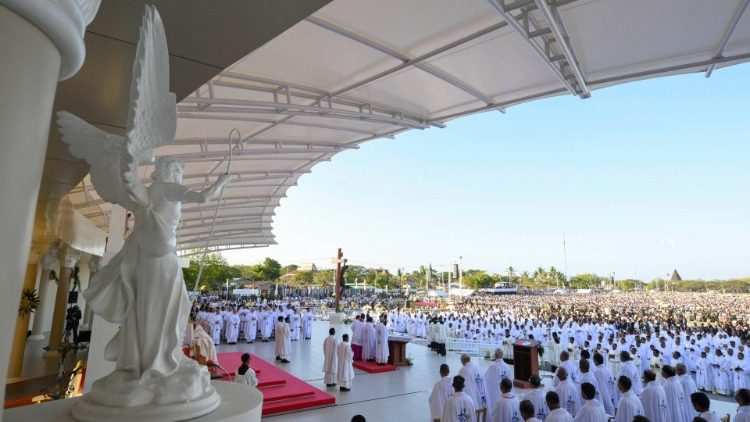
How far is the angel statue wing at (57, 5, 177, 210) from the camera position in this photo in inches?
98.6

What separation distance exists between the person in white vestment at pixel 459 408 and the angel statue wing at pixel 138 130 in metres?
4.88

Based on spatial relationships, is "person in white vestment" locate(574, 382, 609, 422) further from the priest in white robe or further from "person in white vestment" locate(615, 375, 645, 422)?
the priest in white robe

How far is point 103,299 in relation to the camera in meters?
3.16

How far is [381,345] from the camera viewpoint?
41.8ft

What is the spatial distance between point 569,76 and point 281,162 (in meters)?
9.91

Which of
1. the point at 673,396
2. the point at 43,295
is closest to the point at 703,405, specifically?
the point at 673,396

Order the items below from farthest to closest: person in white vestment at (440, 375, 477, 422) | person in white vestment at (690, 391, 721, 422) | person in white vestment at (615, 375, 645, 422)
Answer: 1. person in white vestment at (440, 375, 477, 422)
2. person in white vestment at (615, 375, 645, 422)
3. person in white vestment at (690, 391, 721, 422)

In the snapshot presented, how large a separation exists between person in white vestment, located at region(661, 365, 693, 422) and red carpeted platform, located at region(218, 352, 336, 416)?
6184 millimetres

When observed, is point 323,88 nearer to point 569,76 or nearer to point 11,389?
point 569,76

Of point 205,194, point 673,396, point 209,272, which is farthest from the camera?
point 209,272

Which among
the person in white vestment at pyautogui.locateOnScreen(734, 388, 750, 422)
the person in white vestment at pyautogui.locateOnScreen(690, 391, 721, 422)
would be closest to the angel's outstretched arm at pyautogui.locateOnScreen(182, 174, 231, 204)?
the person in white vestment at pyautogui.locateOnScreen(690, 391, 721, 422)

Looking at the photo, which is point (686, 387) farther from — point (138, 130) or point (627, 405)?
point (138, 130)

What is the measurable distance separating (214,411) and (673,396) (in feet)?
25.0

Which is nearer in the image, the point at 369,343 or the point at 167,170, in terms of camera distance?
the point at 167,170
